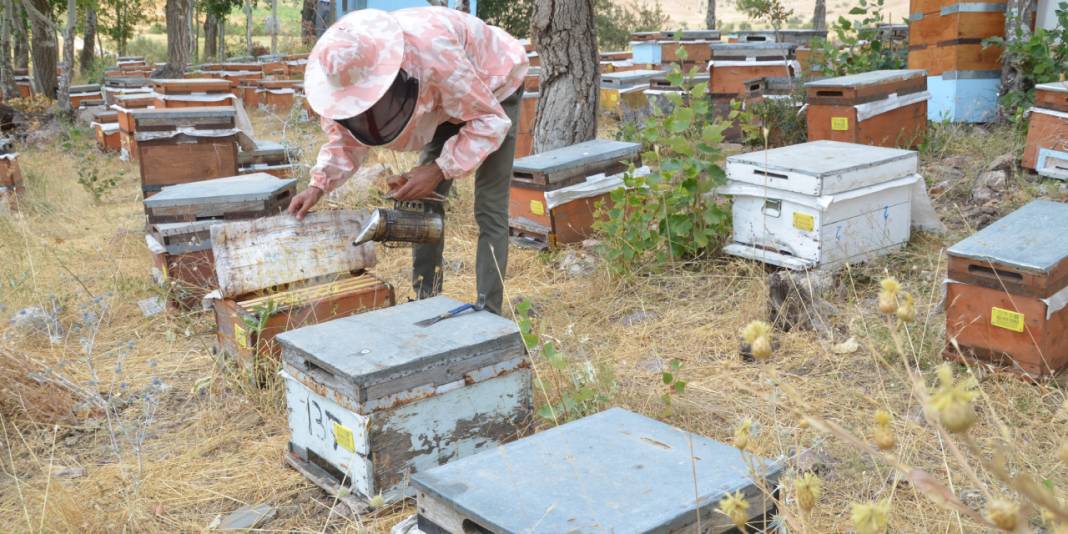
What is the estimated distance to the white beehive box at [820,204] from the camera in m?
4.27

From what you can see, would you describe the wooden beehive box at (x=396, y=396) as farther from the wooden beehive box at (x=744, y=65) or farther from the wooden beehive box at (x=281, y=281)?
the wooden beehive box at (x=744, y=65)

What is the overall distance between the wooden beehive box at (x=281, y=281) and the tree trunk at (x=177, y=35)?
38.8ft

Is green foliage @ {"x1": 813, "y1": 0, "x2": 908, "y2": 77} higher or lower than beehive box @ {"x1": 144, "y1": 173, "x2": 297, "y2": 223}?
higher

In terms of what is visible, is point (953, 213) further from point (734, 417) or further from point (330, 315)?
point (330, 315)

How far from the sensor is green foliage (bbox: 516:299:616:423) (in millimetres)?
3004

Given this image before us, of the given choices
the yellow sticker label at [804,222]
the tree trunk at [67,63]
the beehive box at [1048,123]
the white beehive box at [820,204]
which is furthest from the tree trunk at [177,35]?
the beehive box at [1048,123]

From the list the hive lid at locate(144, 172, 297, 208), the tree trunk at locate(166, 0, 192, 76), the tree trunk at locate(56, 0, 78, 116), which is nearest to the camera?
the hive lid at locate(144, 172, 297, 208)

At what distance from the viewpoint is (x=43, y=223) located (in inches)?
282

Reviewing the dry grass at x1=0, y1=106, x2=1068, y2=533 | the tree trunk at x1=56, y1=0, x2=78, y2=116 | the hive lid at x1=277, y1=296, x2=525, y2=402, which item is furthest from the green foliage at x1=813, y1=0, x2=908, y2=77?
the tree trunk at x1=56, y1=0, x2=78, y2=116

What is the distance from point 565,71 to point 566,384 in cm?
354

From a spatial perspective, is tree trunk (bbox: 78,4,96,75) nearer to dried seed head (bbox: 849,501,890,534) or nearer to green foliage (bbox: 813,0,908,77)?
green foliage (bbox: 813,0,908,77)

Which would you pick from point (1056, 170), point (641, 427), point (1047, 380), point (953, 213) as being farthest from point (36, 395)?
point (1056, 170)

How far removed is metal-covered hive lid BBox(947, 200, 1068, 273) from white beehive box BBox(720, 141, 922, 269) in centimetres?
71

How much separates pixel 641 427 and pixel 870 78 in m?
4.40
